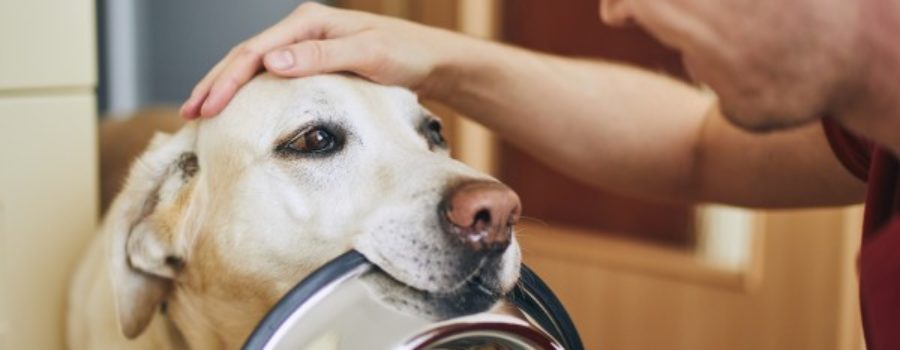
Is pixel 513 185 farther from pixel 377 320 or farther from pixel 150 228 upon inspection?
pixel 377 320

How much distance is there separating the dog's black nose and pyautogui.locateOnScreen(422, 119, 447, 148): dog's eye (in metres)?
0.28

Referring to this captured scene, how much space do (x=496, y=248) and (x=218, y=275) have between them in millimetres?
351

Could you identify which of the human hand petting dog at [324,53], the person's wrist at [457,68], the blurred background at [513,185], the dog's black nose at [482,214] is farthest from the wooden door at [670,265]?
the dog's black nose at [482,214]

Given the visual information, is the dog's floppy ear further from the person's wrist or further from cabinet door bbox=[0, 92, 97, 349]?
the person's wrist

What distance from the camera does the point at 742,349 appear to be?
248 cm

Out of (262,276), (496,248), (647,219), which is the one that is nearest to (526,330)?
(496,248)

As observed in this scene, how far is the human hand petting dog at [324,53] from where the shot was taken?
1.06m

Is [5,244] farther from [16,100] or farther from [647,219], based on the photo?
[647,219]

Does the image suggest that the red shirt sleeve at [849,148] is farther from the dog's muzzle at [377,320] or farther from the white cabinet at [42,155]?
the white cabinet at [42,155]

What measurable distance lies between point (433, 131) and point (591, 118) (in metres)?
0.30

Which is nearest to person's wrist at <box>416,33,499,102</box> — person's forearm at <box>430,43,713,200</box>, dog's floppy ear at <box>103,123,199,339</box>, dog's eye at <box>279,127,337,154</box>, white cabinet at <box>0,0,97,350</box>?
person's forearm at <box>430,43,713,200</box>

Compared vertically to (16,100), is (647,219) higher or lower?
lower

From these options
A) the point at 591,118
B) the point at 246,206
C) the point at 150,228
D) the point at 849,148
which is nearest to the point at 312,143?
the point at 246,206

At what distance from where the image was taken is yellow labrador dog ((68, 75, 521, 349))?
3.39 feet
